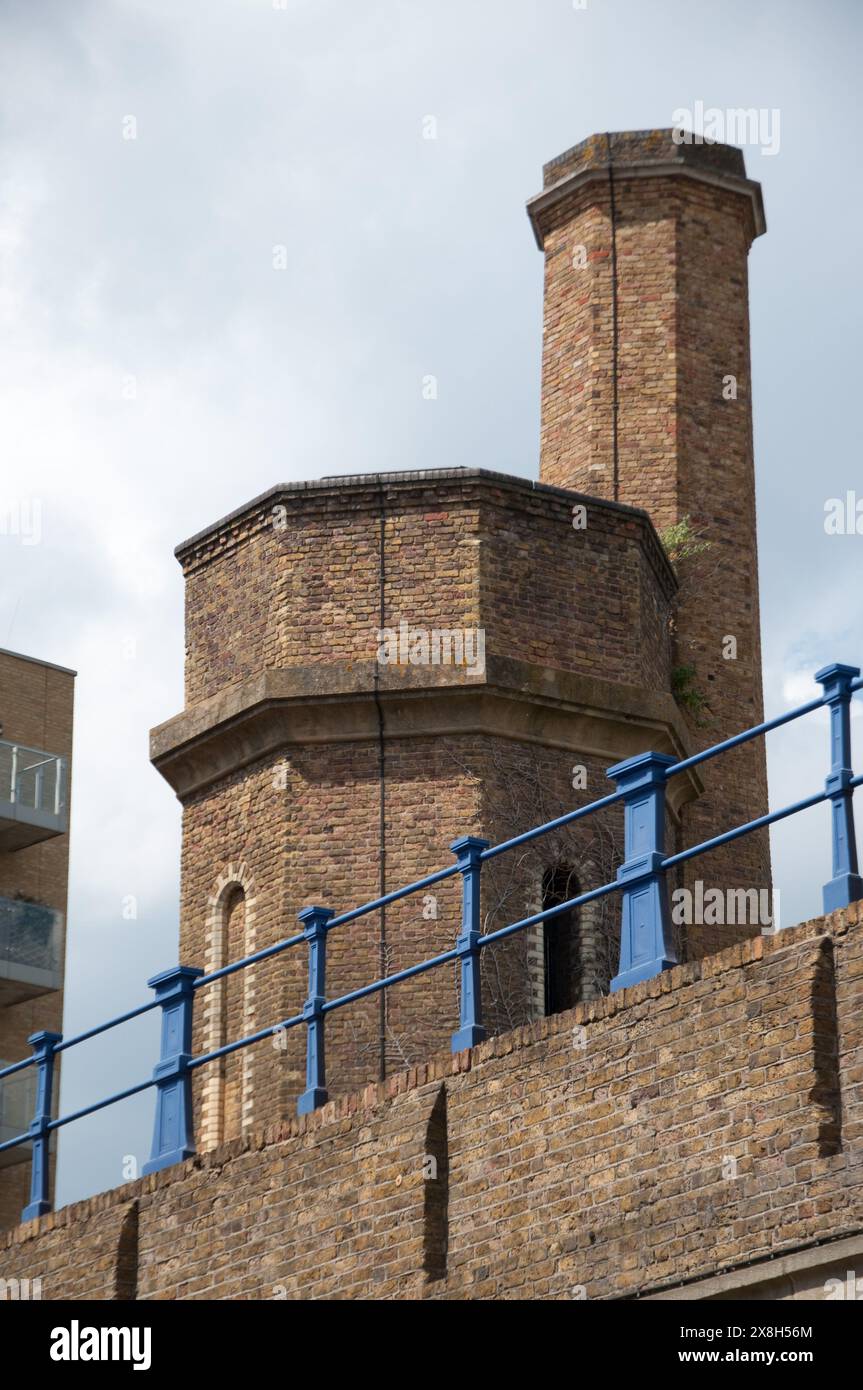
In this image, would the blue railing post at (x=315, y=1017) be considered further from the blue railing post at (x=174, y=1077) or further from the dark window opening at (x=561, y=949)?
the dark window opening at (x=561, y=949)

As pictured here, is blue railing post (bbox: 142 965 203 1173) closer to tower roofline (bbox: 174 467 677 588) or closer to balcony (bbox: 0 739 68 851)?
tower roofline (bbox: 174 467 677 588)

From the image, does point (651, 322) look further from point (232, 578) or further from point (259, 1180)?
point (259, 1180)

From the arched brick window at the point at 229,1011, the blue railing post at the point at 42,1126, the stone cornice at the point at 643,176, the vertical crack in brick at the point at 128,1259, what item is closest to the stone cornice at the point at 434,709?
the arched brick window at the point at 229,1011

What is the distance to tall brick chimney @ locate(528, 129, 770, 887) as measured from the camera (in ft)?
77.0

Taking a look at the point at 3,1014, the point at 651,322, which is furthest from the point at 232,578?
the point at 3,1014

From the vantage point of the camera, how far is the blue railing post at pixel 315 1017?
15.5 m

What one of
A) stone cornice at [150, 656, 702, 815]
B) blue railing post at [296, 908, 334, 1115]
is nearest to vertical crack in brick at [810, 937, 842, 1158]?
blue railing post at [296, 908, 334, 1115]

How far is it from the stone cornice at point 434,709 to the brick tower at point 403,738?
0.02 m

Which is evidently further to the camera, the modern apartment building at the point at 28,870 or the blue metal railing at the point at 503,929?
the modern apartment building at the point at 28,870

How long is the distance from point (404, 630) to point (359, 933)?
2.51m

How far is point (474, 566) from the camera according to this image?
810 inches

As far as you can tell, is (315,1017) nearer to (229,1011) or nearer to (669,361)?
(229,1011)

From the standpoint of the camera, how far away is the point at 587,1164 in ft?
42.8

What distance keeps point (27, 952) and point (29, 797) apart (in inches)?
87.7
